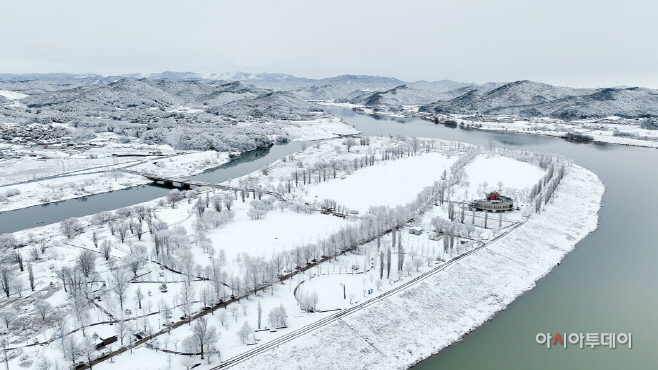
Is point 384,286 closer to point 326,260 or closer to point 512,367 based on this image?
point 326,260

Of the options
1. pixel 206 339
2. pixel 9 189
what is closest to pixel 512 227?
pixel 206 339

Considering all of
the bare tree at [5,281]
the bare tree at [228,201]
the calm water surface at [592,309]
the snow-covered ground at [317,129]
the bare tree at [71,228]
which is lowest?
the calm water surface at [592,309]

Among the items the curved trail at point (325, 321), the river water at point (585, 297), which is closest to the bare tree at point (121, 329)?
the curved trail at point (325, 321)

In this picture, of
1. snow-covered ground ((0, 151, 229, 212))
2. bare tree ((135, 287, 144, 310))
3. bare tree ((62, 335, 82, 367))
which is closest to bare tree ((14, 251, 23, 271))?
bare tree ((135, 287, 144, 310))

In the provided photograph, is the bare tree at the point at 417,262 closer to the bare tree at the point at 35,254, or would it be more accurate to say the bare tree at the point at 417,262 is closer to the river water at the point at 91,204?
the bare tree at the point at 35,254

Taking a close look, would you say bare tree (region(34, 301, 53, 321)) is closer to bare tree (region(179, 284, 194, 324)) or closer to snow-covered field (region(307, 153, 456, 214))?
bare tree (region(179, 284, 194, 324))

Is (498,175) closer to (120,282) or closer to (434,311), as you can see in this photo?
(434,311)
